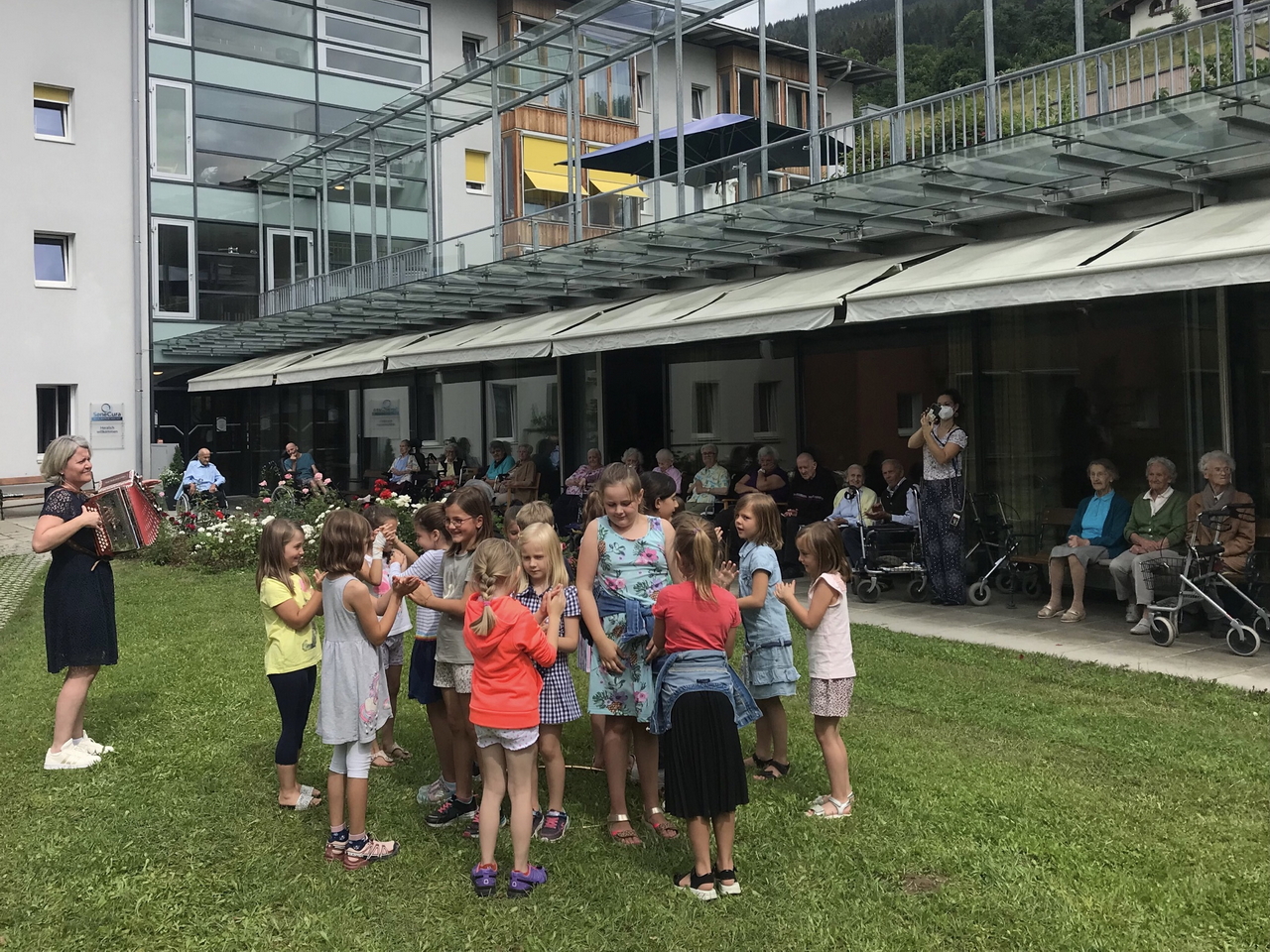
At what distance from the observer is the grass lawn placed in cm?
363

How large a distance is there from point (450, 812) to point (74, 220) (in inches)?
913

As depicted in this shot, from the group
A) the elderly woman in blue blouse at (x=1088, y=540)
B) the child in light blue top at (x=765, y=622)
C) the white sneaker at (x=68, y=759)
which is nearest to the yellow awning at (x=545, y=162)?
the elderly woman in blue blouse at (x=1088, y=540)

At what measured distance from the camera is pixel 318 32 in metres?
26.0

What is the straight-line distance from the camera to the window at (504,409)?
18220mm

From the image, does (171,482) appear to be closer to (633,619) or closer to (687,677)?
(633,619)

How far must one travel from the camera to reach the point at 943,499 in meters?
9.50

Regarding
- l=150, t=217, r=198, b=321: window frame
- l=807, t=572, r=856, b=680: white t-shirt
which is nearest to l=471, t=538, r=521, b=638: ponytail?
l=807, t=572, r=856, b=680: white t-shirt

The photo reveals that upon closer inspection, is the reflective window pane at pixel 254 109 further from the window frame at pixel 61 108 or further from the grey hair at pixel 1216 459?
the grey hair at pixel 1216 459

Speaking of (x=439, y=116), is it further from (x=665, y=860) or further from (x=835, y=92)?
(x=665, y=860)

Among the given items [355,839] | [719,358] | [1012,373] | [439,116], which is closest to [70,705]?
[355,839]

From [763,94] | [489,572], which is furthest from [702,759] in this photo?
[763,94]

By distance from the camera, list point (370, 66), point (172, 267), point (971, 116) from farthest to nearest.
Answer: point (370, 66) → point (172, 267) → point (971, 116)

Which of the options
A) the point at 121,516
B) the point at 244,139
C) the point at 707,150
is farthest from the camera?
the point at 244,139

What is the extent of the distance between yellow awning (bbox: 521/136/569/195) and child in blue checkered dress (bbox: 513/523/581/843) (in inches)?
791
